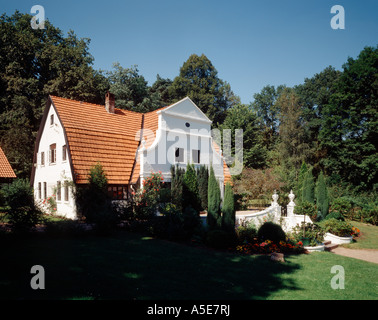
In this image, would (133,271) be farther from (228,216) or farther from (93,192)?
(93,192)

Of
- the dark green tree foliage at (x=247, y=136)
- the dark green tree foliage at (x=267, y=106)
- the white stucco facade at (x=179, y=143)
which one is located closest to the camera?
the white stucco facade at (x=179, y=143)

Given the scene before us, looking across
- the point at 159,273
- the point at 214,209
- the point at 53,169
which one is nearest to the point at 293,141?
the point at 214,209

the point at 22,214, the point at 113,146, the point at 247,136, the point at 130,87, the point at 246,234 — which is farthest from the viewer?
the point at 130,87

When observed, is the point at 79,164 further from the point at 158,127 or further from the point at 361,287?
the point at 361,287

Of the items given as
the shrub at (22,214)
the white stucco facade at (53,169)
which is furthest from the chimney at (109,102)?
the shrub at (22,214)

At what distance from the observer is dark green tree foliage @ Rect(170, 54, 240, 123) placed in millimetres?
47281

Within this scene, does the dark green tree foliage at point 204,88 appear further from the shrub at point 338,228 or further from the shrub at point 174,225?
the shrub at point 174,225

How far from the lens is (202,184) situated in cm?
2025

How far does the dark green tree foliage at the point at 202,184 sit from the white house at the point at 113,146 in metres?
1.40

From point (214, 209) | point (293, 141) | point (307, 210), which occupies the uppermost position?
point (293, 141)

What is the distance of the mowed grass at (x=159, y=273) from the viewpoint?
5.36 meters

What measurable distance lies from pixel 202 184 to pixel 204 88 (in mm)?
31720
